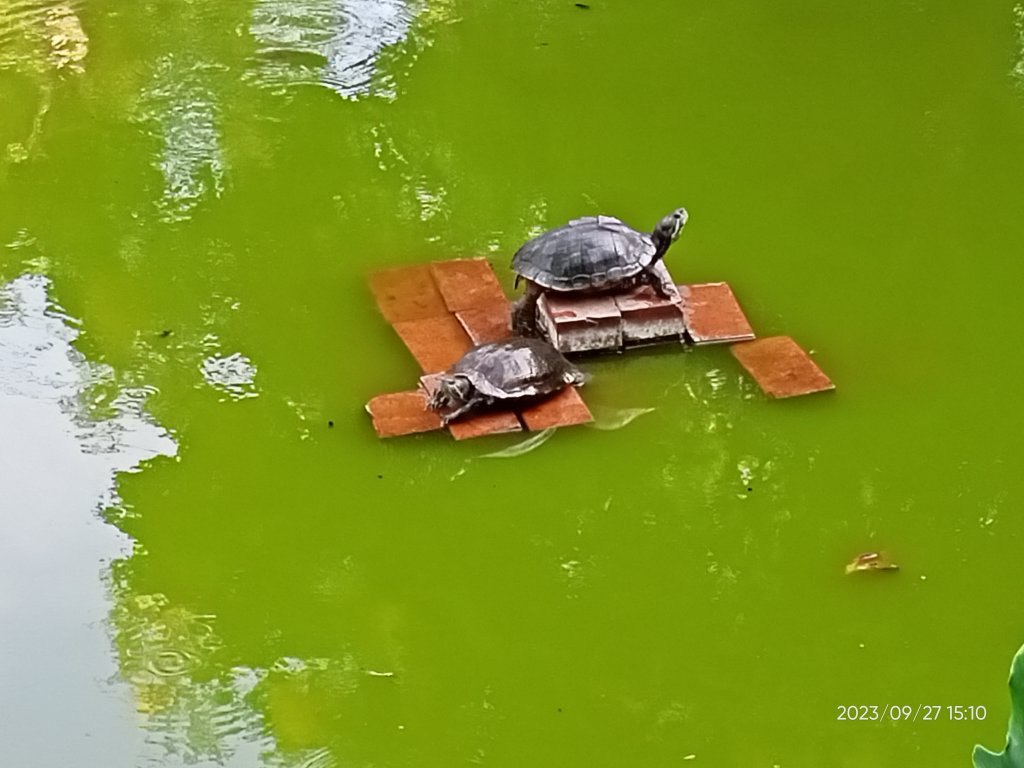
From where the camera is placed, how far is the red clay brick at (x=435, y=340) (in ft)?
13.3

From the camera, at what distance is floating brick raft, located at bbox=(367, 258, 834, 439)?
3.82m

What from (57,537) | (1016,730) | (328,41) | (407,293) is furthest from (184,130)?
(1016,730)

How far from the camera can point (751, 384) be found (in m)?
3.99

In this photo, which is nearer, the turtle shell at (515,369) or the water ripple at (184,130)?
Answer: the turtle shell at (515,369)

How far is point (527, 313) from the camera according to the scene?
416 cm

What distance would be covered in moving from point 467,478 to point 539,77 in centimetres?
269

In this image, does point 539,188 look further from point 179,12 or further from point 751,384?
point 179,12

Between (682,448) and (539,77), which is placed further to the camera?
(539,77)

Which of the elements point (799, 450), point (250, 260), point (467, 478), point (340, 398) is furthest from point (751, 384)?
point (250, 260)

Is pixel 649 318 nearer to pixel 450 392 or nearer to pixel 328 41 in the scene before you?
pixel 450 392

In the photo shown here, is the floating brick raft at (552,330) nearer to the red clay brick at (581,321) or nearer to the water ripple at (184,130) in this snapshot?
the red clay brick at (581,321)

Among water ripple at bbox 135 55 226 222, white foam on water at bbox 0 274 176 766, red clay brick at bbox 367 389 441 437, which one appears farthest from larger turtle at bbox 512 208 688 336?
water ripple at bbox 135 55 226 222

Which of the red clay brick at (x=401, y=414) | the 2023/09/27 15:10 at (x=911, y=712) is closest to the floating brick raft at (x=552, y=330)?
the red clay brick at (x=401, y=414)

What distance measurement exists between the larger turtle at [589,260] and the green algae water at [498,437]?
0.91 ft
